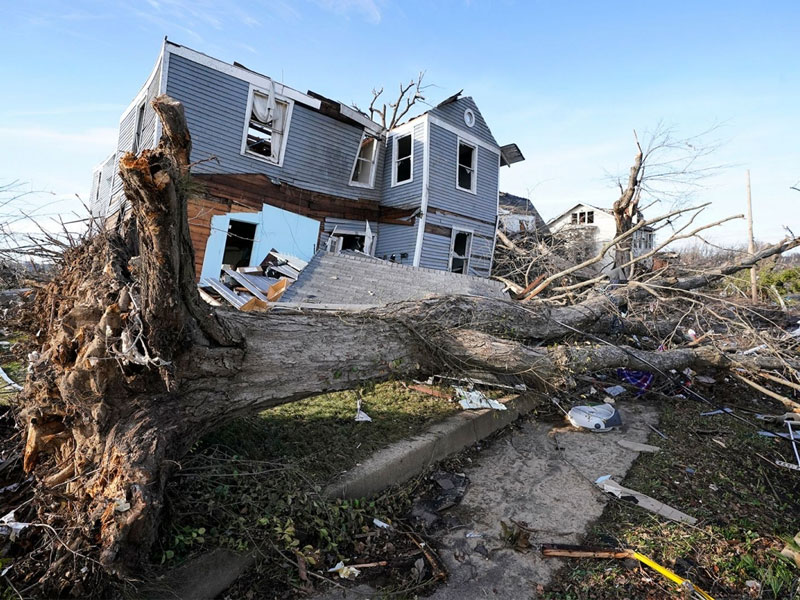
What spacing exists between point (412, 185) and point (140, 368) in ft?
35.2

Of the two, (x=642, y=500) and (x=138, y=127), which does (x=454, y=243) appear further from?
(x=642, y=500)

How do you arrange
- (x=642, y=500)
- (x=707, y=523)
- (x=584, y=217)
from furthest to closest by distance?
(x=584, y=217), (x=642, y=500), (x=707, y=523)

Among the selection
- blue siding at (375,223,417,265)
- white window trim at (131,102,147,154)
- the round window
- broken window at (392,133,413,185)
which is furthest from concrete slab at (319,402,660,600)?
white window trim at (131,102,147,154)

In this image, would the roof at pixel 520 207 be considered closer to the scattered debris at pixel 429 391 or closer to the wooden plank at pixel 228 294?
the wooden plank at pixel 228 294

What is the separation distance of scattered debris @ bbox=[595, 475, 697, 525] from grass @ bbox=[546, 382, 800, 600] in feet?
0.31

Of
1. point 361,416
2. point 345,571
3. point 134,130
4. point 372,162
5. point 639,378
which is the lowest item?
point 345,571

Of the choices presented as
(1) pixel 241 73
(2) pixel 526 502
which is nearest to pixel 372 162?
(1) pixel 241 73

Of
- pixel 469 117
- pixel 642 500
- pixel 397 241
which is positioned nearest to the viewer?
pixel 642 500

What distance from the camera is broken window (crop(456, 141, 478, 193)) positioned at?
13.5 metres

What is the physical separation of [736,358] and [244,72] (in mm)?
11534

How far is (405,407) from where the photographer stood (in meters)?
4.82

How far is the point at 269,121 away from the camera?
10445mm

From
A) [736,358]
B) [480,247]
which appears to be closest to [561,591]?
[736,358]

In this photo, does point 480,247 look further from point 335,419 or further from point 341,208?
point 335,419
